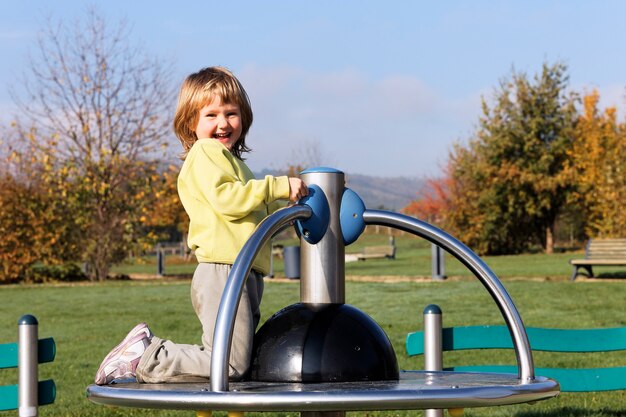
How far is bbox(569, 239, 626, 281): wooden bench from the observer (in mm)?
20766

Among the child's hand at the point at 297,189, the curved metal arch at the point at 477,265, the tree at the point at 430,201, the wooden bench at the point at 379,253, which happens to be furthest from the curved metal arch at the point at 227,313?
the tree at the point at 430,201

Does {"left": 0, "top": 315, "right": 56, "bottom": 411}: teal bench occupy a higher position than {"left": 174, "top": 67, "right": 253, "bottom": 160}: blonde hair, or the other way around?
{"left": 174, "top": 67, "right": 253, "bottom": 160}: blonde hair

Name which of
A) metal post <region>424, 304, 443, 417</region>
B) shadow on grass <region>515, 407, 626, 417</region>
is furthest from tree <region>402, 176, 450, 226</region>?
metal post <region>424, 304, 443, 417</region>

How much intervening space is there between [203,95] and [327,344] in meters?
0.95

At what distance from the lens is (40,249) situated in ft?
81.0

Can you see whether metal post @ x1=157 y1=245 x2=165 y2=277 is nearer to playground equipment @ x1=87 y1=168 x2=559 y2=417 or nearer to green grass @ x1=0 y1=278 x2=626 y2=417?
green grass @ x1=0 y1=278 x2=626 y2=417

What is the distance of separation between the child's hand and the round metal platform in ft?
1.63

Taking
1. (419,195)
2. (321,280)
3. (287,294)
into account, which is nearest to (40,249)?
(287,294)

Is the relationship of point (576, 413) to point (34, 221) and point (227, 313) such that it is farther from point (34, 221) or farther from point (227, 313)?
point (34, 221)

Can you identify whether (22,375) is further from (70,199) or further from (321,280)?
(70,199)

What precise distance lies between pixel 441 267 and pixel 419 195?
113ft

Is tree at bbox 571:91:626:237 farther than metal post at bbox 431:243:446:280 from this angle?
Yes

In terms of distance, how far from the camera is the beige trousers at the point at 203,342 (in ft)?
9.25

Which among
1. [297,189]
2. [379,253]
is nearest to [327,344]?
[297,189]
